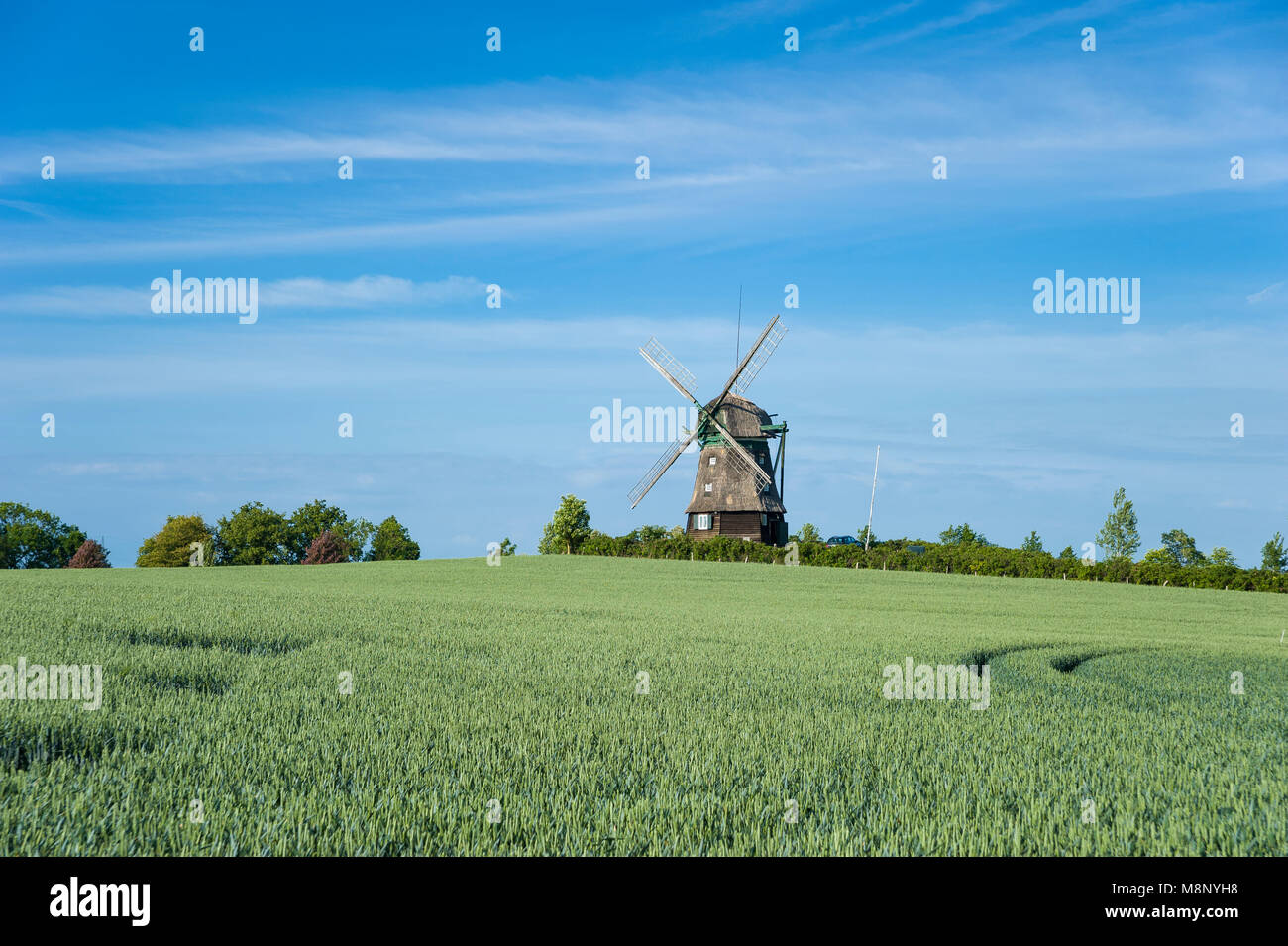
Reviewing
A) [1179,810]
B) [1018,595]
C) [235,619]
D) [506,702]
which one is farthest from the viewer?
[1018,595]

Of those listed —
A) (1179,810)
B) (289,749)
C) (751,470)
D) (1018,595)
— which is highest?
(751,470)

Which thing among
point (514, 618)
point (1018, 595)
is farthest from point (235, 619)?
point (1018, 595)

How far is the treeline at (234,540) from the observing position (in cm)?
7575

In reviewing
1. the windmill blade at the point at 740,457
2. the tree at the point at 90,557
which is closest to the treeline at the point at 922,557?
the windmill blade at the point at 740,457

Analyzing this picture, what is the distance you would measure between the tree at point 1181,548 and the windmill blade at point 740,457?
48640 millimetres

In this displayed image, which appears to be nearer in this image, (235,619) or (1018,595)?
(235,619)

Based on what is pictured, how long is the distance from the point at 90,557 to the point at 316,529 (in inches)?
787

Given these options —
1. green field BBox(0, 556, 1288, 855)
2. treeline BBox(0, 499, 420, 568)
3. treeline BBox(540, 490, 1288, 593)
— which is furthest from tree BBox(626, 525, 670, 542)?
green field BBox(0, 556, 1288, 855)

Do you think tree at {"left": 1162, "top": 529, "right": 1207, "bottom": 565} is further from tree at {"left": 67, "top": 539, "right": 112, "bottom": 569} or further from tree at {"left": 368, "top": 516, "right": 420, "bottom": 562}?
tree at {"left": 67, "top": 539, "right": 112, "bottom": 569}

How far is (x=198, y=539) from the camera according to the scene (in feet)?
246

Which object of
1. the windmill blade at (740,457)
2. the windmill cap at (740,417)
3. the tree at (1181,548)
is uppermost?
the windmill cap at (740,417)

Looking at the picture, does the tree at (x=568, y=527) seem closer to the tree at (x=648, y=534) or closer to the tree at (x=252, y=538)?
the tree at (x=648, y=534)

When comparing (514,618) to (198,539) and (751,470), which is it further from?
(198,539)
